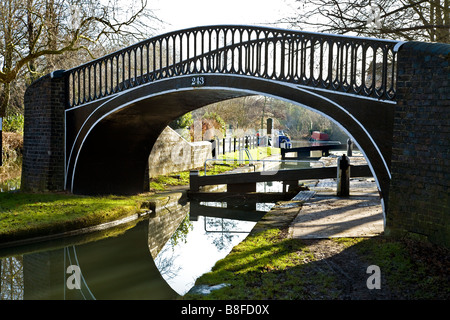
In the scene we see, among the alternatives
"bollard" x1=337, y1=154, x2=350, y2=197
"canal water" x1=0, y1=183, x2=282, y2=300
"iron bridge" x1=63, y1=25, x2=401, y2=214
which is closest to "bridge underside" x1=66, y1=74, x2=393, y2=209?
"iron bridge" x1=63, y1=25, x2=401, y2=214

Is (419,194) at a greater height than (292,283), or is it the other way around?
(419,194)

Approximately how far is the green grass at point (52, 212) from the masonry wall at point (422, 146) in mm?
5735

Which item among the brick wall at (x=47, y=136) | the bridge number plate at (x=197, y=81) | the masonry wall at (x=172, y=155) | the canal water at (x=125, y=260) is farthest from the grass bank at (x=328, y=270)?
the masonry wall at (x=172, y=155)

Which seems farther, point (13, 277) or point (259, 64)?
point (259, 64)

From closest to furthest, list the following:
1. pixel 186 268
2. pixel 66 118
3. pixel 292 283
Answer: pixel 292 283 → pixel 186 268 → pixel 66 118

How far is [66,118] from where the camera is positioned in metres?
13.0

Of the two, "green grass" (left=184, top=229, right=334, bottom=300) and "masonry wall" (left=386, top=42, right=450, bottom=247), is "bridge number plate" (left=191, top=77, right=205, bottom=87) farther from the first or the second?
"masonry wall" (left=386, top=42, right=450, bottom=247)

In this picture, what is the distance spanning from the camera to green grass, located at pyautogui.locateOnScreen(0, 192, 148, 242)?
882 centimetres

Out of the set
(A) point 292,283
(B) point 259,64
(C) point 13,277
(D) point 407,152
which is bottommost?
(C) point 13,277

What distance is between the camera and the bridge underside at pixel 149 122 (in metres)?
7.56

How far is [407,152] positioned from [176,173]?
11.2 metres

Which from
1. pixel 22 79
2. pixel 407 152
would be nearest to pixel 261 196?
pixel 407 152

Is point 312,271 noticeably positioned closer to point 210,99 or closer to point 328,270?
point 328,270

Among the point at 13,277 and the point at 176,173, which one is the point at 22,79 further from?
the point at 13,277
